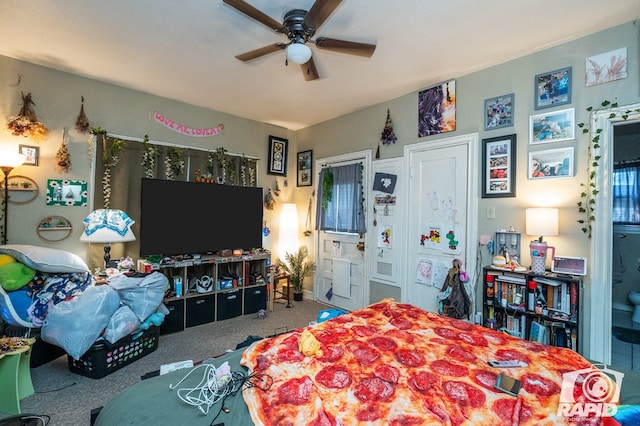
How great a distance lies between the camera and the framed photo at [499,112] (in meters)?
2.76

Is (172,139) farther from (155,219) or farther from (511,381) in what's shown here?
(511,381)

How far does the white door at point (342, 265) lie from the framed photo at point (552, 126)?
181cm

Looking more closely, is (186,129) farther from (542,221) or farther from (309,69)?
(542,221)

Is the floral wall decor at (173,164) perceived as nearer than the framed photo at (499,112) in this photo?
No

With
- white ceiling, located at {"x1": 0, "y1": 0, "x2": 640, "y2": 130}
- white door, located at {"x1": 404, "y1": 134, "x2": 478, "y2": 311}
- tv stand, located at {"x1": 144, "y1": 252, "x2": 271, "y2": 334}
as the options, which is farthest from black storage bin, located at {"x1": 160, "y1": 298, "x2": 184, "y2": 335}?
white door, located at {"x1": 404, "y1": 134, "x2": 478, "y2": 311}

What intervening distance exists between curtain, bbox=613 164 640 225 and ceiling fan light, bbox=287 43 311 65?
4.86 meters

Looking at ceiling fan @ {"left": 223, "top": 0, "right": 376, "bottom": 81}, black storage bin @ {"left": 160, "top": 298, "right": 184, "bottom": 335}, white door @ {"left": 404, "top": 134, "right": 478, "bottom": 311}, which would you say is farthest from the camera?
black storage bin @ {"left": 160, "top": 298, "right": 184, "bottom": 335}

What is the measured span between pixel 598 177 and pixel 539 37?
3.96 feet

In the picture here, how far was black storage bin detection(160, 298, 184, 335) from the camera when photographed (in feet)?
10.7

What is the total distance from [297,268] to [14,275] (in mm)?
3048

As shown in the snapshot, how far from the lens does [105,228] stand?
2875mm

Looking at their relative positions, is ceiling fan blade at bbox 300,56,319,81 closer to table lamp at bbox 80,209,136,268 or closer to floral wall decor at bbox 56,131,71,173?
table lamp at bbox 80,209,136,268

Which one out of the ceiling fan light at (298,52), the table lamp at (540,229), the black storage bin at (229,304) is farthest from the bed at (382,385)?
the black storage bin at (229,304)

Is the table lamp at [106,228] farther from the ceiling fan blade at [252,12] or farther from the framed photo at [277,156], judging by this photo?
the ceiling fan blade at [252,12]
